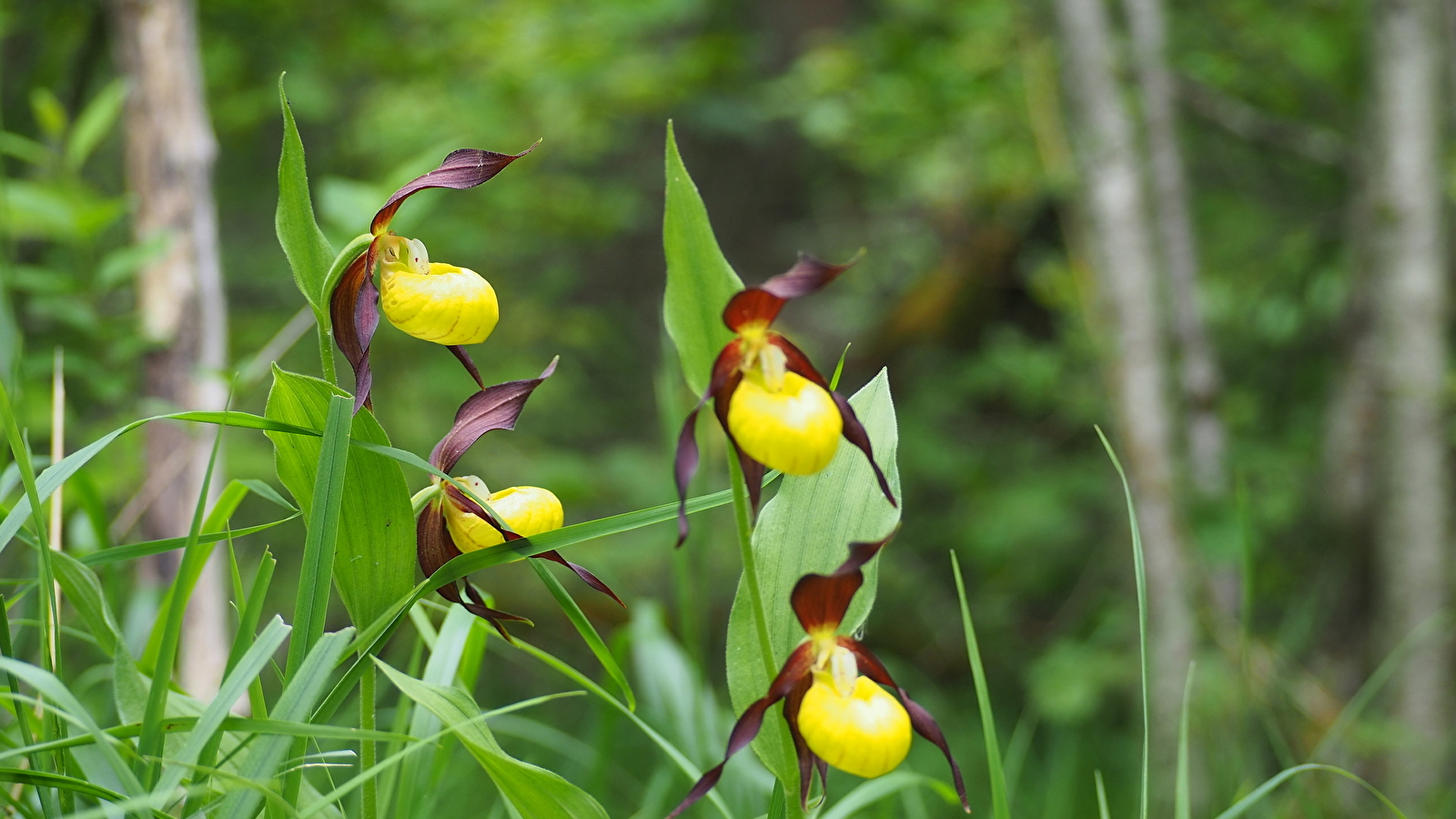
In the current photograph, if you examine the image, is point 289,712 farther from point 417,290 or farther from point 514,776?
point 417,290

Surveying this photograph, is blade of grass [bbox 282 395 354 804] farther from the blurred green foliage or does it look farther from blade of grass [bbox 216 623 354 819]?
the blurred green foliage

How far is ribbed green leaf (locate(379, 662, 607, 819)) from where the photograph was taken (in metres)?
0.53

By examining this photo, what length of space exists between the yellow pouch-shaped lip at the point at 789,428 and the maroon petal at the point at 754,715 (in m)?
0.13

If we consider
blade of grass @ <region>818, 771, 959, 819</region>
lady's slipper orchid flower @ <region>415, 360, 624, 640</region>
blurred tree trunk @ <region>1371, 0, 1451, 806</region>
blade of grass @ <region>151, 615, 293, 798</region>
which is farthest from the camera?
blurred tree trunk @ <region>1371, 0, 1451, 806</region>

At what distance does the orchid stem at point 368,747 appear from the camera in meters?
0.55

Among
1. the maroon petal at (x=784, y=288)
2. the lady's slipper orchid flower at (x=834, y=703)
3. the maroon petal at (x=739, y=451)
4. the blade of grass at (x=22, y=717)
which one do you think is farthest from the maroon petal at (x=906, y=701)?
the blade of grass at (x=22, y=717)

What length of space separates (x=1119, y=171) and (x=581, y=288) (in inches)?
116

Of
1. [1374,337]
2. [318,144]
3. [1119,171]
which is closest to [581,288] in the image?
[318,144]

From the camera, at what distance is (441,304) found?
555 millimetres

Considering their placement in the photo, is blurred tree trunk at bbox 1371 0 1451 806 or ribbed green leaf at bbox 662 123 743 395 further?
blurred tree trunk at bbox 1371 0 1451 806

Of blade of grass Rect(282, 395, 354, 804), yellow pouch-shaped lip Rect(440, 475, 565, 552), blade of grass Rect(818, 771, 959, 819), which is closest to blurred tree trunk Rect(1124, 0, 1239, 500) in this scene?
blade of grass Rect(818, 771, 959, 819)

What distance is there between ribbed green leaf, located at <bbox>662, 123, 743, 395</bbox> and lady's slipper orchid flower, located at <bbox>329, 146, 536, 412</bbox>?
0.11 metres

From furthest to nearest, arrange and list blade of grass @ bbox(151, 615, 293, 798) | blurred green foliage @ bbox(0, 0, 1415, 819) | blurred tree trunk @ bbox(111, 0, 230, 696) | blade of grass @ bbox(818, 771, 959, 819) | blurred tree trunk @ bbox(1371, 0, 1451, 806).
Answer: blurred green foliage @ bbox(0, 0, 1415, 819) < blurred tree trunk @ bbox(1371, 0, 1451, 806) < blurred tree trunk @ bbox(111, 0, 230, 696) < blade of grass @ bbox(818, 771, 959, 819) < blade of grass @ bbox(151, 615, 293, 798)

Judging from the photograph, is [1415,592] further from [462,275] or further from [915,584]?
[462,275]
